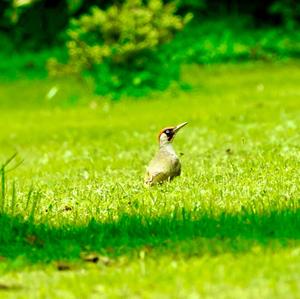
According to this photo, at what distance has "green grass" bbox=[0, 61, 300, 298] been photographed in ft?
19.2

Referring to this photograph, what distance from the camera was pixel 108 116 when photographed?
72.5ft

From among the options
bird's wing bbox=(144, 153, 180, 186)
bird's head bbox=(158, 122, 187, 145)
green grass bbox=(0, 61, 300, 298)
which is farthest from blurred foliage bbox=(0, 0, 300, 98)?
bird's wing bbox=(144, 153, 180, 186)

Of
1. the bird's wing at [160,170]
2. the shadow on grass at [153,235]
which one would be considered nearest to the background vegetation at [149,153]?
the shadow on grass at [153,235]

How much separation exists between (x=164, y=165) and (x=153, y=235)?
2519 mm

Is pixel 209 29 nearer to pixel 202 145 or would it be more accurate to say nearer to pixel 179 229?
pixel 202 145

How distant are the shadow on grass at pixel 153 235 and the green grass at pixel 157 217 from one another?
1 centimetres

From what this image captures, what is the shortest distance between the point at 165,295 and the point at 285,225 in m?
1.91

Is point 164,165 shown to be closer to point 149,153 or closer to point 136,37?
point 149,153

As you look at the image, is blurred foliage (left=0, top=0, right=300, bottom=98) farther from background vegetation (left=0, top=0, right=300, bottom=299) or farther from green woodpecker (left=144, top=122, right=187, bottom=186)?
green woodpecker (left=144, top=122, right=187, bottom=186)

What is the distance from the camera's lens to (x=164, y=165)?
386 inches

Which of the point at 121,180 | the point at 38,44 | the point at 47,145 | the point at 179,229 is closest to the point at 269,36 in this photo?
the point at 38,44

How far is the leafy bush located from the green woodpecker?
48.2 ft

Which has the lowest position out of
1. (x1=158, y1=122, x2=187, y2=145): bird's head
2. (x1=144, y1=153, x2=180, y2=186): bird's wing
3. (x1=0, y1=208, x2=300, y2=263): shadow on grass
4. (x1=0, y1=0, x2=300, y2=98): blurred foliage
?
(x1=0, y1=0, x2=300, y2=98): blurred foliage

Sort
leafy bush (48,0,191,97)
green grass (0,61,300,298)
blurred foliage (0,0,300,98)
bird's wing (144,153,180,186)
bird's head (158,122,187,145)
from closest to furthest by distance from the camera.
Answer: green grass (0,61,300,298), bird's wing (144,153,180,186), bird's head (158,122,187,145), leafy bush (48,0,191,97), blurred foliage (0,0,300,98)
